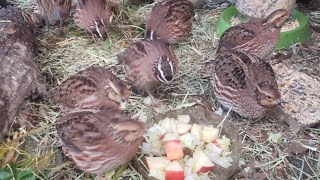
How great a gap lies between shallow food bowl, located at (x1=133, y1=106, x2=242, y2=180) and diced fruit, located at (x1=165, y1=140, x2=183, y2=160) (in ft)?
0.42

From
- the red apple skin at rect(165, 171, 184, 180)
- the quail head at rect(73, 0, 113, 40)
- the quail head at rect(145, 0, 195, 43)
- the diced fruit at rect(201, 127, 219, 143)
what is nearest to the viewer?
the red apple skin at rect(165, 171, 184, 180)

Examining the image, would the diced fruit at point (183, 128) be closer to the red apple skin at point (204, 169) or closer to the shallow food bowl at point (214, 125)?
the shallow food bowl at point (214, 125)

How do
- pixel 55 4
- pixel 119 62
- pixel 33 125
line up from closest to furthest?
pixel 33 125 < pixel 119 62 < pixel 55 4

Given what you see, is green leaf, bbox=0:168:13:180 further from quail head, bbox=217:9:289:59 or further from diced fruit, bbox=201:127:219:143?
quail head, bbox=217:9:289:59

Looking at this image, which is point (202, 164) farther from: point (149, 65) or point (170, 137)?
point (149, 65)

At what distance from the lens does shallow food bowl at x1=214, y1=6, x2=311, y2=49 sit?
5.59m

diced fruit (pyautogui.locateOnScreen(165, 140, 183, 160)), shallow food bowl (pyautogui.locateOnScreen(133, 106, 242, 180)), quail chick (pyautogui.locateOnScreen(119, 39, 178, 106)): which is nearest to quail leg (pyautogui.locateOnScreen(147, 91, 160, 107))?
quail chick (pyautogui.locateOnScreen(119, 39, 178, 106))

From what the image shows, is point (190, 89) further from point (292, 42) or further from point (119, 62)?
point (292, 42)

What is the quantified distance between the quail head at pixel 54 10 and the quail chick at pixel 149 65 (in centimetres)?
131

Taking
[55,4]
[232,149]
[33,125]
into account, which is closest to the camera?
[232,149]

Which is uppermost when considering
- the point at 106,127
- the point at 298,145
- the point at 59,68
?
the point at 106,127

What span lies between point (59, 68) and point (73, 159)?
5.49ft

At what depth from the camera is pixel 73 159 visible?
12.6ft

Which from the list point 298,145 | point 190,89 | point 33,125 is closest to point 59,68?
point 33,125
